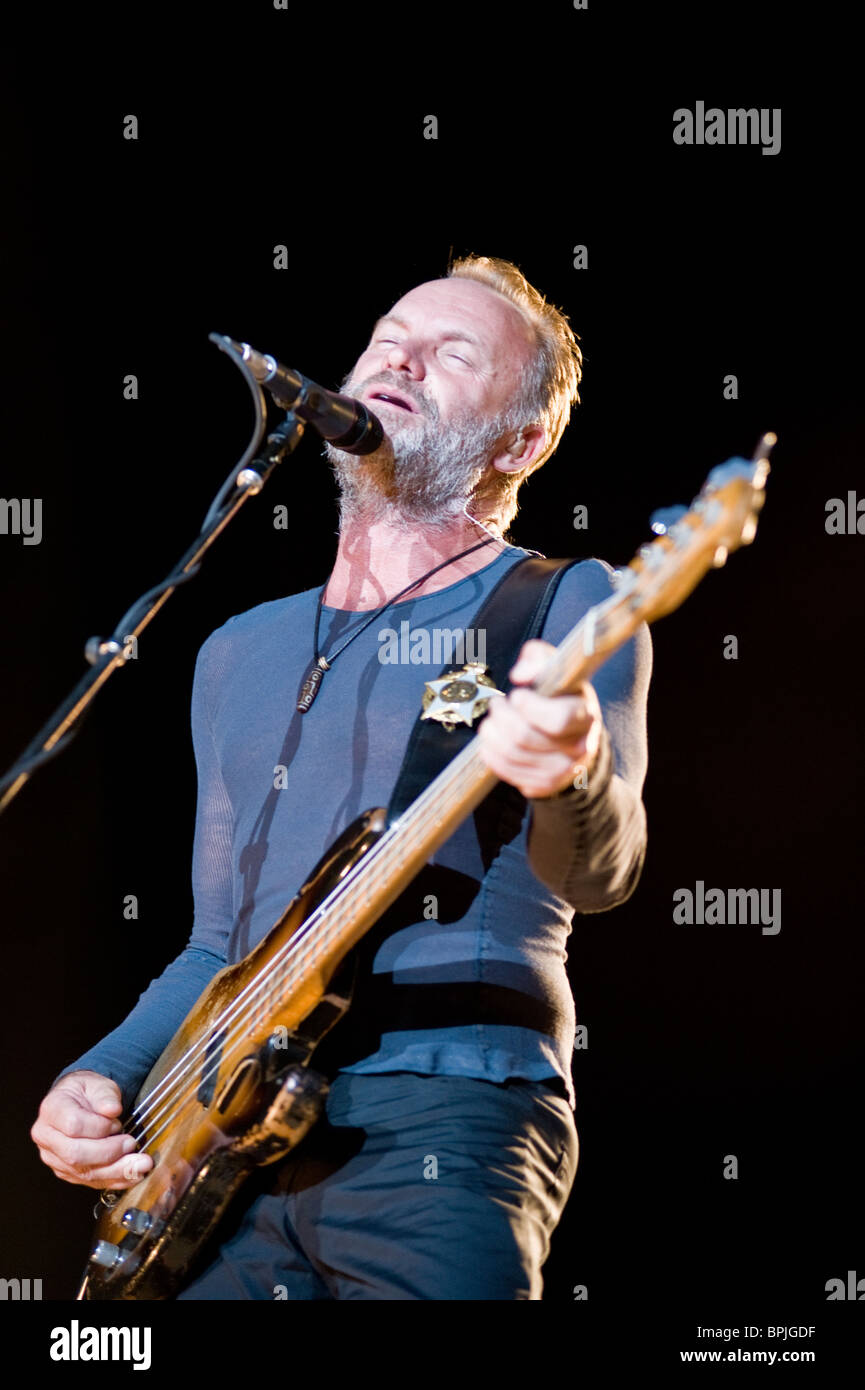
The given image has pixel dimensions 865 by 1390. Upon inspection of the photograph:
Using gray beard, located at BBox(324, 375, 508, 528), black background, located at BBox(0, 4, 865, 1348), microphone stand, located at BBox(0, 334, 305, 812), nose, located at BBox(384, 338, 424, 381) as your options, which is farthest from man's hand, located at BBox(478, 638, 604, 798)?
black background, located at BBox(0, 4, 865, 1348)

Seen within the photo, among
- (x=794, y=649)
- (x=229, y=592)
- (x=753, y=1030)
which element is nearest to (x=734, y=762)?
(x=794, y=649)

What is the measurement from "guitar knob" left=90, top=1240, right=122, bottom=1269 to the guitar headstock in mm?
1265

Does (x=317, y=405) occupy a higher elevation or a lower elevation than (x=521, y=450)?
lower

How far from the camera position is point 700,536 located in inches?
51.8

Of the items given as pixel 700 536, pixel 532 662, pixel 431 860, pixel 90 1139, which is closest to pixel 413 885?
pixel 431 860

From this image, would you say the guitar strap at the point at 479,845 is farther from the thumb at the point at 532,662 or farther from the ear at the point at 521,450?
the ear at the point at 521,450

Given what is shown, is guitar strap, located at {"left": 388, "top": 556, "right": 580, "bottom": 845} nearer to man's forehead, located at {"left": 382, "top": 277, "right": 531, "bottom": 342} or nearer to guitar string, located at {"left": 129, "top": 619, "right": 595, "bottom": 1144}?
guitar string, located at {"left": 129, "top": 619, "right": 595, "bottom": 1144}

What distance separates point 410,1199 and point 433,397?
60.6 inches

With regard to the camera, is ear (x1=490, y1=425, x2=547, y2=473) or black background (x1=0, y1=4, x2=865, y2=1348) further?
black background (x1=0, y1=4, x2=865, y2=1348)

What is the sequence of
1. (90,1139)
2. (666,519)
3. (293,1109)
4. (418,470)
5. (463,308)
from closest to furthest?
(666,519) → (293,1109) → (90,1139) → (418,470) → (463,308)

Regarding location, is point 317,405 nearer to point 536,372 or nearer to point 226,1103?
point 536,372

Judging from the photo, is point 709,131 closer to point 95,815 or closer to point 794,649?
point 794,649

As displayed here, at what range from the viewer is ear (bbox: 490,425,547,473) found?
2.69 metres

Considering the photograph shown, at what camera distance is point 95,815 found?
3.39 meters
